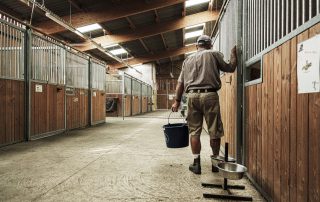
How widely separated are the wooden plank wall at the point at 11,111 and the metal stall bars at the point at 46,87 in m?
0.30

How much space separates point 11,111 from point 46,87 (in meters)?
1.31

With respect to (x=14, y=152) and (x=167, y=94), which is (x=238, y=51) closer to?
(x=14, y=152)

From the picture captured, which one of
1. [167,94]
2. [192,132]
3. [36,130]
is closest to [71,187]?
[192,132]

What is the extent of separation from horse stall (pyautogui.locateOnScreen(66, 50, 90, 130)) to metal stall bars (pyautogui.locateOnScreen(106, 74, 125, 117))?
16.2ft

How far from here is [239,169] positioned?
8.20 ft

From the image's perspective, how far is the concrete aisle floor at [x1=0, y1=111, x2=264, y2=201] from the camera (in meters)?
2.47

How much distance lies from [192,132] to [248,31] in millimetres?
1327

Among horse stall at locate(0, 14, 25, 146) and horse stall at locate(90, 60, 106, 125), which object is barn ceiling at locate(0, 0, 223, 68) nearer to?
horse stall at locate(0, 14, 25, 146)

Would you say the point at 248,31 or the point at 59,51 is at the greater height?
the point at 59,51

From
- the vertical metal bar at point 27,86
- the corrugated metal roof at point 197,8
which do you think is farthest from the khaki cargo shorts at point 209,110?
the corrugated metal roof at point 197,8

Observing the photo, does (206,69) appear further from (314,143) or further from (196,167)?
(314,143)

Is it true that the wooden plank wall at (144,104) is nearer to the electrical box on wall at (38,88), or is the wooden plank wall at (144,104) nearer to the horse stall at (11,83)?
the electrical box on wall at (38,88)

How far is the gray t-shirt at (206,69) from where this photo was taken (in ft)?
10.2

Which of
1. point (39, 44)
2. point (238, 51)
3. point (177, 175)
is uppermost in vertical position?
point (39, 44)
